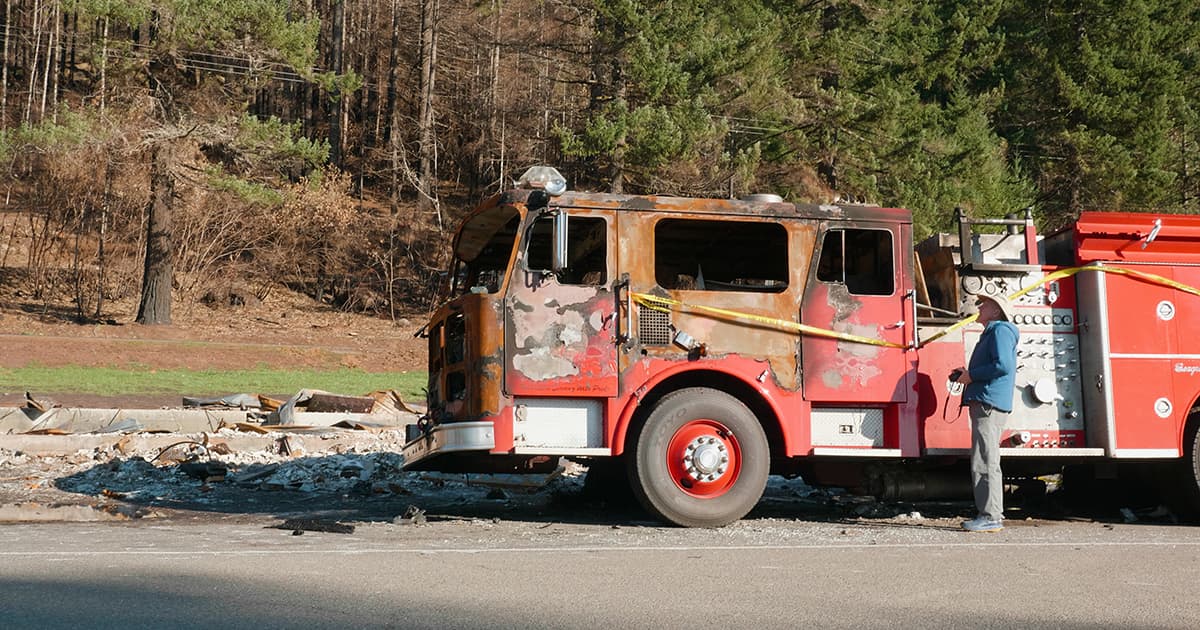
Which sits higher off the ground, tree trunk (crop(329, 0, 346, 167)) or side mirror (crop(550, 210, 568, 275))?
tree trunk (crop(329, 0, 346, 167))

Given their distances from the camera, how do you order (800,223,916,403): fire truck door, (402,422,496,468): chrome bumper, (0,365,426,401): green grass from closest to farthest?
(402,422,496,468): chrome bumper
(800,223,916,403): fire truck door
(0,365,426,401): green grass

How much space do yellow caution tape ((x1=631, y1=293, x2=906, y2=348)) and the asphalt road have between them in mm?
1503

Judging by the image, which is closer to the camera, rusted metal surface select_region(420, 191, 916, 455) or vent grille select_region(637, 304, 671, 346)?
rusted metal surface select_region(420, 191, 916, 455)

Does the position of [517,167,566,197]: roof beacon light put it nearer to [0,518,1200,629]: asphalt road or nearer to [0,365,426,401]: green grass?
[0,518,1200,629]: asphalt road

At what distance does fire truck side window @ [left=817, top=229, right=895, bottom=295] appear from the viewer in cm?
915

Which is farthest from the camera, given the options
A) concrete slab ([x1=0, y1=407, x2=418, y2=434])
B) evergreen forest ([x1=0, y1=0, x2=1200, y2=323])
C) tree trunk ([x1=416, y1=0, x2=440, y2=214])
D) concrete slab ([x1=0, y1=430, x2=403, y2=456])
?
tree trunk ([x1=416, y1=0, x2=440, y2=214])

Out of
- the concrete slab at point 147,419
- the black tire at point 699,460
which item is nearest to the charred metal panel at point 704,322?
the black tire at point 699,460

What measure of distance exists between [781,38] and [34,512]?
92.0 feet

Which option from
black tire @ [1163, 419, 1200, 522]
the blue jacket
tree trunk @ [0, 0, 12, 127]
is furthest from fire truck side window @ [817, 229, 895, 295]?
tree trunk @ [0, 0, 12, 127]

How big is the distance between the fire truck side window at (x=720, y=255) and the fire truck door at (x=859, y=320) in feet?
1.16

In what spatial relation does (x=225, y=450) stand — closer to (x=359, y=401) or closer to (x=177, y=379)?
(x=359, y=401)

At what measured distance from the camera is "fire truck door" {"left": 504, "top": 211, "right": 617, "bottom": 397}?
844cm

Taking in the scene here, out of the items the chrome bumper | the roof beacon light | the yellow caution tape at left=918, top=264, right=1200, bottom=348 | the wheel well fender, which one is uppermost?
the roof beacon light

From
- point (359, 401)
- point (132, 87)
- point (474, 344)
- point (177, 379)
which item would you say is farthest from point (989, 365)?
point (132, 87)
